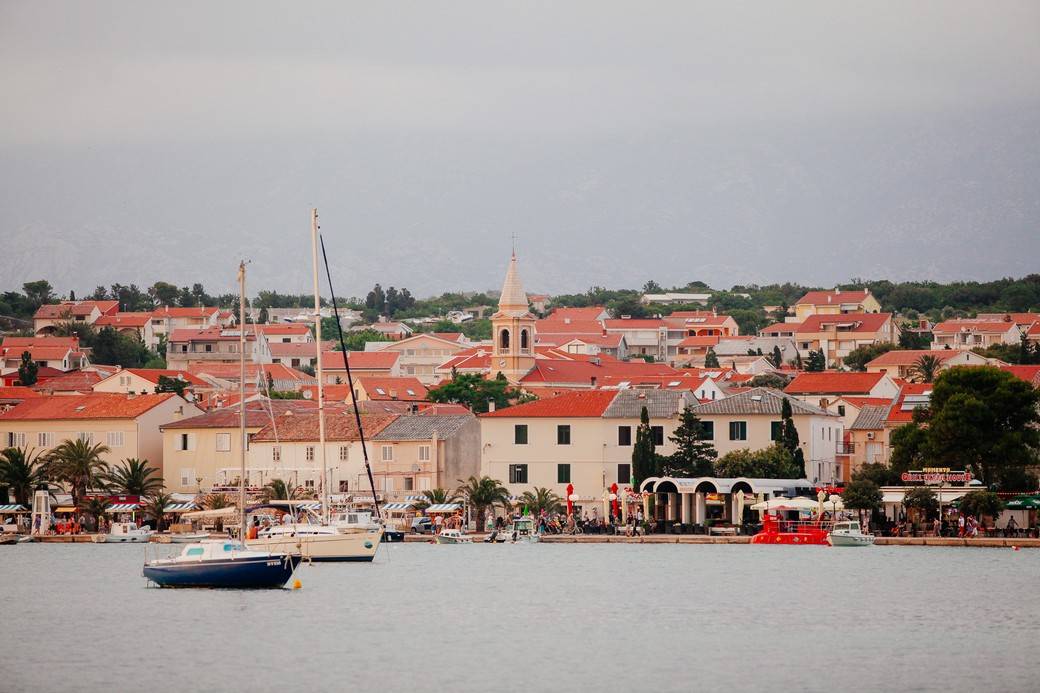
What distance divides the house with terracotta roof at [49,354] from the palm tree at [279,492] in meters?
85.7

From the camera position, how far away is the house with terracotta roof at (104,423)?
100938 millimetres

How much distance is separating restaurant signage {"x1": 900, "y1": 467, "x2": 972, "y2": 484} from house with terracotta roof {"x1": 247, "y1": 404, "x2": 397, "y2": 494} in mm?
26883

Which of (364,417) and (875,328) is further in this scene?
(875,328)

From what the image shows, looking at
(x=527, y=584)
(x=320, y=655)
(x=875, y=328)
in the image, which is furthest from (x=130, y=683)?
(x=875, y=328)

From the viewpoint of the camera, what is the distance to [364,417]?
102125 mm

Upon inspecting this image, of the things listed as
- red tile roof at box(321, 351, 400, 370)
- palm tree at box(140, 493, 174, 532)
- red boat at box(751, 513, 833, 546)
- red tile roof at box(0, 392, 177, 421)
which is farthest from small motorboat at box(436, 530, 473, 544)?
red tile roof at box(321, 351, 400, 370)

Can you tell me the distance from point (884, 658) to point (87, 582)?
30608 mm

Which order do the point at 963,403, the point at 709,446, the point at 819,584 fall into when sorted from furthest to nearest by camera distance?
the point at 709,446 → the point at 963,403 → the point at 819,584

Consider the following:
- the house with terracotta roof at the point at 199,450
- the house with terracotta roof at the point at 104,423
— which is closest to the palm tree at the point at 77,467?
the house with terracotta roof at the point at 104,423

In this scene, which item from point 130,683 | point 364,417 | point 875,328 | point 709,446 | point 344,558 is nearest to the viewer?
point 130,683

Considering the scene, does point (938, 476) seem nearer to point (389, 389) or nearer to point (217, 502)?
point (217, 502)

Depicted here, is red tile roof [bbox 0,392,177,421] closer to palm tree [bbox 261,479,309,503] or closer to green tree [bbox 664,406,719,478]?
palm tree [bbox 261,479,309,503]

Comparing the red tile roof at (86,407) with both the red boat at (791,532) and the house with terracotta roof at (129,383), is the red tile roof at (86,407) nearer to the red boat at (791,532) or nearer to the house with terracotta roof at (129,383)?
the house with terracotta roof at (129,383)

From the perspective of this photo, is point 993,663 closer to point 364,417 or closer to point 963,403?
point 963,403
